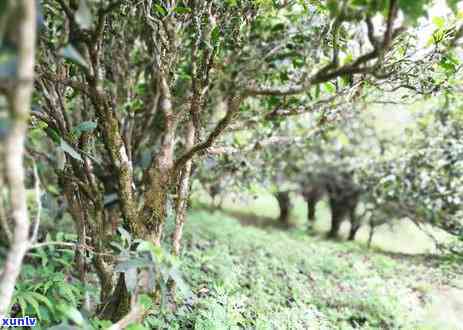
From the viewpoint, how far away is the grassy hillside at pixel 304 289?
103 inches

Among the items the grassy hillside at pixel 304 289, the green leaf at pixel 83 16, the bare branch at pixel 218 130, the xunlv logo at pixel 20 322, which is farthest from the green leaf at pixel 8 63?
the grassy hillside at pixel 304 289

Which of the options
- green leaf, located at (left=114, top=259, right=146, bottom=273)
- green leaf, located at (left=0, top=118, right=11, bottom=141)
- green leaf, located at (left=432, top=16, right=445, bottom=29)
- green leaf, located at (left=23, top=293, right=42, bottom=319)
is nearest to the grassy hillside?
green leaf, located at (left=23, top=293, right=42, bottom=319)

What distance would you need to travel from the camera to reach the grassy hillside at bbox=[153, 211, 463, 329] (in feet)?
8.57

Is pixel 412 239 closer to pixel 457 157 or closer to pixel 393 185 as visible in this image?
pixel 393 185

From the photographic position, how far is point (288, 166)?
7766mm

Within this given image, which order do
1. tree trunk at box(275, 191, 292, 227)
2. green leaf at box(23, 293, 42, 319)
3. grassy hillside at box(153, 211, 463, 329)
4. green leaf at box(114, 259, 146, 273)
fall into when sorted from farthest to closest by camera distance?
1. tree trunk at box(275, 191, 292, 227)
2. grassy hillside at box(153, 211, 463, 329)
3. green leaf at box(23, 293, 42, 319)
4. green leaf at box(114, 259, 146, 273)

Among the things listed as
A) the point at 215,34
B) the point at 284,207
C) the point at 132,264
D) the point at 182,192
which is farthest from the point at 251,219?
the point at 132,264

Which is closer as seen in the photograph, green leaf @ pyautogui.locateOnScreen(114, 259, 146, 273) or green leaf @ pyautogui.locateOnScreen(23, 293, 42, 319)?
green leaf @ pyautogui.locateOnScreen(114, 259, 146, 273)

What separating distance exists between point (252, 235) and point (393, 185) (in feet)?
7.33

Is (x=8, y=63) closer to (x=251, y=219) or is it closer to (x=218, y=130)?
(x=218, y=130)

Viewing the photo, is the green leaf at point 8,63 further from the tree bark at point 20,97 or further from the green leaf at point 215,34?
the green leaf at point 215,34

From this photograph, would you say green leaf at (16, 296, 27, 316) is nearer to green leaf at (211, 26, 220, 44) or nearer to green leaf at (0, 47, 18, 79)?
green leaf at (0, 47, 18, 79)

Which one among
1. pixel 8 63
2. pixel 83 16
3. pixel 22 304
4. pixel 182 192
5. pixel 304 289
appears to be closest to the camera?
pixel 8 63

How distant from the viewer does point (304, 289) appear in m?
3.48
